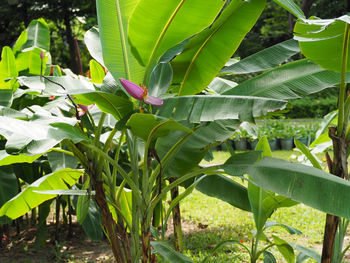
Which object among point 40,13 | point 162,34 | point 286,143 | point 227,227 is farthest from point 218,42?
point 40,13

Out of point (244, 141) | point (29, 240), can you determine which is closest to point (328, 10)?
point (244, 141)

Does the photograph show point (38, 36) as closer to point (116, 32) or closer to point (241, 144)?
point (116, 32)

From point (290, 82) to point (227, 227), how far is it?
2507 mm

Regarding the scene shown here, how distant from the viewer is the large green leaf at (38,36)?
140 inches

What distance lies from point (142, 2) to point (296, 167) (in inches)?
35.4

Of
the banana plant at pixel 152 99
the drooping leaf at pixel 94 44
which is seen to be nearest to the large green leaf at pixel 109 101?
the banana plant at pixel 152 99

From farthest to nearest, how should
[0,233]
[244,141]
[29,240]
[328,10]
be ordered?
1. [328,10]
2. [244,141]
3. [29,240]
4. [0,233]

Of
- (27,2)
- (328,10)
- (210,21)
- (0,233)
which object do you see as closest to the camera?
(210,21)

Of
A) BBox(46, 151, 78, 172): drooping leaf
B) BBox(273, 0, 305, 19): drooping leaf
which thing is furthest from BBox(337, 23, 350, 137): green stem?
BBox(46, 151, 78, 172): drooping leaf

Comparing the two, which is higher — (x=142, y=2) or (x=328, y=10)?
(x=328, y=10)

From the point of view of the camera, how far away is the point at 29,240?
144 inches

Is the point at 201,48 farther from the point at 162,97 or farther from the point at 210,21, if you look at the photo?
the point at 162,97

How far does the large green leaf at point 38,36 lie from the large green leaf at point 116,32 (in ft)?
6.31

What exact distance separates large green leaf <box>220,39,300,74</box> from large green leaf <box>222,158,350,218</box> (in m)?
0.54
